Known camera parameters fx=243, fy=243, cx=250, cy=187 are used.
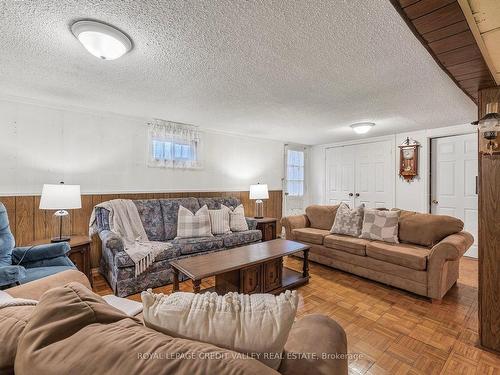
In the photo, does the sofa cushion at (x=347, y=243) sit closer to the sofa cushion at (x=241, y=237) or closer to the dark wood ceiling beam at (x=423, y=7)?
the sofa cushion at (x=241, y=237)

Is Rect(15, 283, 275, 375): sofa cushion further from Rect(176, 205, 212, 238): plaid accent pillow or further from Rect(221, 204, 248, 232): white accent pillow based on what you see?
Rect(221, 204, 248, 232): white accent pillow

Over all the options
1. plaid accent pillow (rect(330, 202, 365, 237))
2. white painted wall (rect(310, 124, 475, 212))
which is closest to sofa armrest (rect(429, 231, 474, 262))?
plaid accent pillow (rect(330, 202, 365, 237))

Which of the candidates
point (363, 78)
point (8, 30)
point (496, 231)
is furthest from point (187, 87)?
point (496, 231)

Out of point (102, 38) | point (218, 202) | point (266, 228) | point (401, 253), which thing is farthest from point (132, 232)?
point (401, 253)

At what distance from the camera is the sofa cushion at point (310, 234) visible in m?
3.44

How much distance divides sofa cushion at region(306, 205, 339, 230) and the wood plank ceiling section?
7.64 feet

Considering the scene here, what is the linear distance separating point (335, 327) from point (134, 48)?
204 cm

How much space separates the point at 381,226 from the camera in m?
3.07

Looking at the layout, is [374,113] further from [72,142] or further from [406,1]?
[72,142]

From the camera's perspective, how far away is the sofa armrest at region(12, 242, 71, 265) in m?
2.04

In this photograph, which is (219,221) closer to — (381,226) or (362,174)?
(381,226)

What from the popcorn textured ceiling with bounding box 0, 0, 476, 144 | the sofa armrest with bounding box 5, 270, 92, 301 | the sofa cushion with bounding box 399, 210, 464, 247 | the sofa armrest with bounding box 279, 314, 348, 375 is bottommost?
the sofa armrest with bounding box 5, 270, 92, 301

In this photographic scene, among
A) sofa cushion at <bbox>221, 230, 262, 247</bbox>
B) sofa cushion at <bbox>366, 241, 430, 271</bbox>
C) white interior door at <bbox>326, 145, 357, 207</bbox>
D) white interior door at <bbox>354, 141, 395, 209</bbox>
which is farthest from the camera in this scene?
white interior door at <bbox>326, 145, 357, 207</bbox>

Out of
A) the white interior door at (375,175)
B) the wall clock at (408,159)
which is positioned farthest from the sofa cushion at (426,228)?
the white interior door at (375,175)
